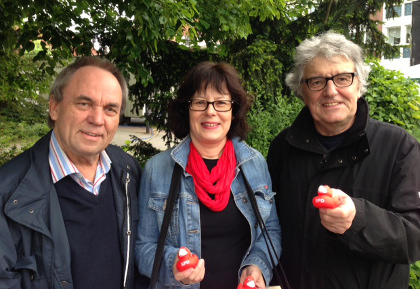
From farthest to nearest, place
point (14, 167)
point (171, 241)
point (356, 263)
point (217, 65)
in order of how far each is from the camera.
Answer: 1. point (217, 65)
2. point (171, 241)
3. point (356, 263)
4. point (14, 167)

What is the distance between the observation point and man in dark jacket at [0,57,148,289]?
1.72 metres

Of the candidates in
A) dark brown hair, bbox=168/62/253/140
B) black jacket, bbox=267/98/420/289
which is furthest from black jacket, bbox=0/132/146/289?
black jacket, bbox=267/98/420/289

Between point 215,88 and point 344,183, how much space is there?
964mm

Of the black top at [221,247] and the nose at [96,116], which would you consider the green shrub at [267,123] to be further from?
the nose at [96,116]

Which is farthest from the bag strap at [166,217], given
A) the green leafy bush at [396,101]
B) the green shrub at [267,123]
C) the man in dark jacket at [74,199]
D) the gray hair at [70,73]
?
the green leafy bush at [396,101]

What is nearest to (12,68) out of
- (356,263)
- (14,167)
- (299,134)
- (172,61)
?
(172,61)

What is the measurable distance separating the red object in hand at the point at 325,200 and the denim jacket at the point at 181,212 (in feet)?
2.29

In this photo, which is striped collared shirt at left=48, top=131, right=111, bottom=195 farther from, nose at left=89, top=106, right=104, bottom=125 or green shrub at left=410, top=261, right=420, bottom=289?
green shrub at left=410, top=261, right=420, bottom=289

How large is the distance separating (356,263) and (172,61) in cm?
431

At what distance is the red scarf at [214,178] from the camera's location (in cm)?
220

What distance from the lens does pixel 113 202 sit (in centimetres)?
212

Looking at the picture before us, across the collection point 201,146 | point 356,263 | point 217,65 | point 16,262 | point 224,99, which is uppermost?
point 217,65

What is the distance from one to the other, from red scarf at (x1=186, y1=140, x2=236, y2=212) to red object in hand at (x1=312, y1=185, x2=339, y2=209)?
0.70 m

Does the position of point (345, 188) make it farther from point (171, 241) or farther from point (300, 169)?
point (171, 241)
